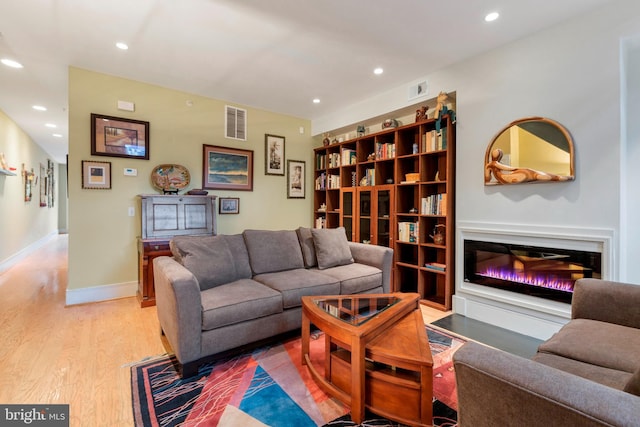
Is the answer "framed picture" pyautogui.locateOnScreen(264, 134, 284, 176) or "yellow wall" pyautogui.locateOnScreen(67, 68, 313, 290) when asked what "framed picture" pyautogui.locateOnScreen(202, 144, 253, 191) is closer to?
"yellow wall" pyautogui.locateOnScreen(67, 68, 313, 290)

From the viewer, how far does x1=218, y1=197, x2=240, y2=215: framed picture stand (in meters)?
4.38

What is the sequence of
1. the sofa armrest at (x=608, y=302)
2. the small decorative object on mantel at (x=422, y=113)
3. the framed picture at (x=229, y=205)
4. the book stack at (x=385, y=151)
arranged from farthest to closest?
the framed picture at (x=229, y=205) < the book stack at (x=385, y=151) < the small decorative object on mantel at (x=422, y=113) < the sofa armrest at (x=608, y=302)

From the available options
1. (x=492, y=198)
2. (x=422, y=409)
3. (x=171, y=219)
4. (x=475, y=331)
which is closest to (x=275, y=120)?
(x=171, y=219)

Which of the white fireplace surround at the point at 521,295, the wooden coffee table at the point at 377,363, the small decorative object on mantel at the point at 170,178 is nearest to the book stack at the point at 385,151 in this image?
the white fireplace surround at the point at 521,295

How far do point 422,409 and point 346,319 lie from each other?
58 cm

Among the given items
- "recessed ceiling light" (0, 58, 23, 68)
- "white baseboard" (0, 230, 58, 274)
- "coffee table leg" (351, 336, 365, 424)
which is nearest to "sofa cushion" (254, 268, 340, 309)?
"coffee table leg" (351, 336, 365, 424)

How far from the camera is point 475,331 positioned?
108 inches

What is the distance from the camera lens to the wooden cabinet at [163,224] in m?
3.36

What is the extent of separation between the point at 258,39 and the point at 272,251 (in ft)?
6.66

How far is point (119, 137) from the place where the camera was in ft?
11.9

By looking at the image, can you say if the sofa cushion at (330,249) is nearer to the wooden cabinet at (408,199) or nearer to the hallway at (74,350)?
the wooden cabinet at (408,199)

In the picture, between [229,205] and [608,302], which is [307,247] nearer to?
[229,205]

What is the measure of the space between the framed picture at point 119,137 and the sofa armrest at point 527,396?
162 inches

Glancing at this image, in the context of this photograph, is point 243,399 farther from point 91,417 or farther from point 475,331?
point 475,331
